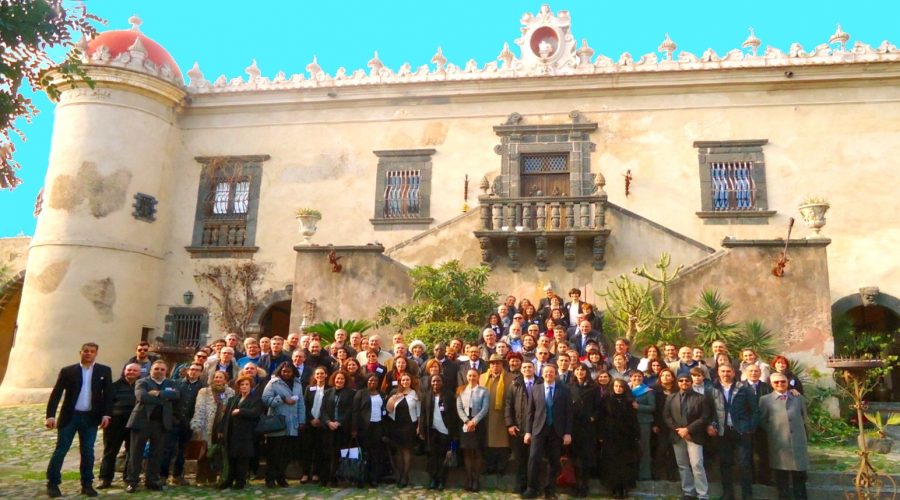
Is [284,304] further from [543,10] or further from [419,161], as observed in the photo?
[543,10]

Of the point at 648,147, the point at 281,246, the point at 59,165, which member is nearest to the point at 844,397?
the point at 648,147

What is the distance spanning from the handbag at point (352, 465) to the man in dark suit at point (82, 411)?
2.51 metres

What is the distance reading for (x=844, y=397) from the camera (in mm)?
10938

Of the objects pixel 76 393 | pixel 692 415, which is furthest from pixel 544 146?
pixel 76 393

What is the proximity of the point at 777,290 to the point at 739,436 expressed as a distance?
16.1 ft

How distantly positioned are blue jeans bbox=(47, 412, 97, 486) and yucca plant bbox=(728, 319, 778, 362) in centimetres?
910

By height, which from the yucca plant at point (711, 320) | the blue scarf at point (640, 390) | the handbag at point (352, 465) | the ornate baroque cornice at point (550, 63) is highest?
the ornate baroque cornice at point (550, 63)

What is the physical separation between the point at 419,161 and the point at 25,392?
10433mm

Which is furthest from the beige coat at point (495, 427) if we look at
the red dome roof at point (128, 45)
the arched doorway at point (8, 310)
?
the arched doorway at point (8, 310)

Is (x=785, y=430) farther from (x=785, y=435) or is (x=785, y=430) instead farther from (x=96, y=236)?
(x=96, y=236)

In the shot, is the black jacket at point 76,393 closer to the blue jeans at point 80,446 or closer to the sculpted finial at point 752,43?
the blue jeans at point 80,446

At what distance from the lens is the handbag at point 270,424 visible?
7629 millimetres

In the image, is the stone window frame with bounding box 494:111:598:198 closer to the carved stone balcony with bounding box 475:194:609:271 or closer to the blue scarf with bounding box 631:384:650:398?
the carved stone balcony with bounding box 475:194:609:271

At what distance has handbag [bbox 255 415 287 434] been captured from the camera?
763cm
